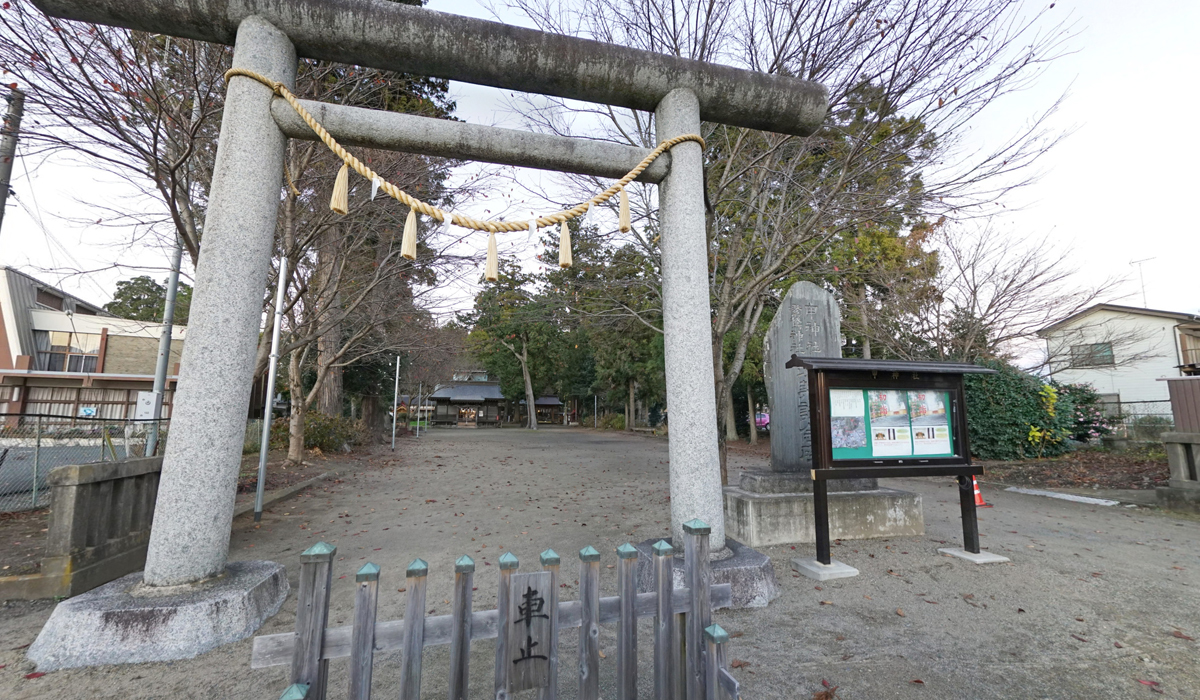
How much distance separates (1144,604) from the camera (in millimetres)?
3904

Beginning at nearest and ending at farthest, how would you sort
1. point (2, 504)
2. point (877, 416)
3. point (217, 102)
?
1. point (877, 416)
2. point (217, 102)
3. point (2, 504)

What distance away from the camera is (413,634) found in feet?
6.22

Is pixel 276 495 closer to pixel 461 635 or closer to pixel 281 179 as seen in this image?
pixel 281 179

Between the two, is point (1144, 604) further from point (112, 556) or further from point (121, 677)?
point (112, 556)

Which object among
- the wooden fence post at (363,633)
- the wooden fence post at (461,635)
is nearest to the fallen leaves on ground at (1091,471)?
the wooden fence post at (461,635)

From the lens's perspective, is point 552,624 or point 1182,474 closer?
point 552,624

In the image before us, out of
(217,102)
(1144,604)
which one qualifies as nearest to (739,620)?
(1144,604)

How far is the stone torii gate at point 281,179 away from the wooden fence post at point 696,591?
4.77 feet

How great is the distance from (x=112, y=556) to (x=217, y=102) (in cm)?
502

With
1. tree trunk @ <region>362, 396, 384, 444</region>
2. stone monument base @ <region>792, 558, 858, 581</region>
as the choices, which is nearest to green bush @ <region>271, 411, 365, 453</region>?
tree trunk @ <region>362, 396, 384, 444</region>

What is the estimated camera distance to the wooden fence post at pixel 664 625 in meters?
2.20

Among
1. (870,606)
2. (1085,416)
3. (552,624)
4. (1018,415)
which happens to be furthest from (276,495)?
(1085,416)

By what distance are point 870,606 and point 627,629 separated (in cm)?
275

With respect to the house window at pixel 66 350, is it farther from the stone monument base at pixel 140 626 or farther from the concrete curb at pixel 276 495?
the stone monument base at pixel 140 626
